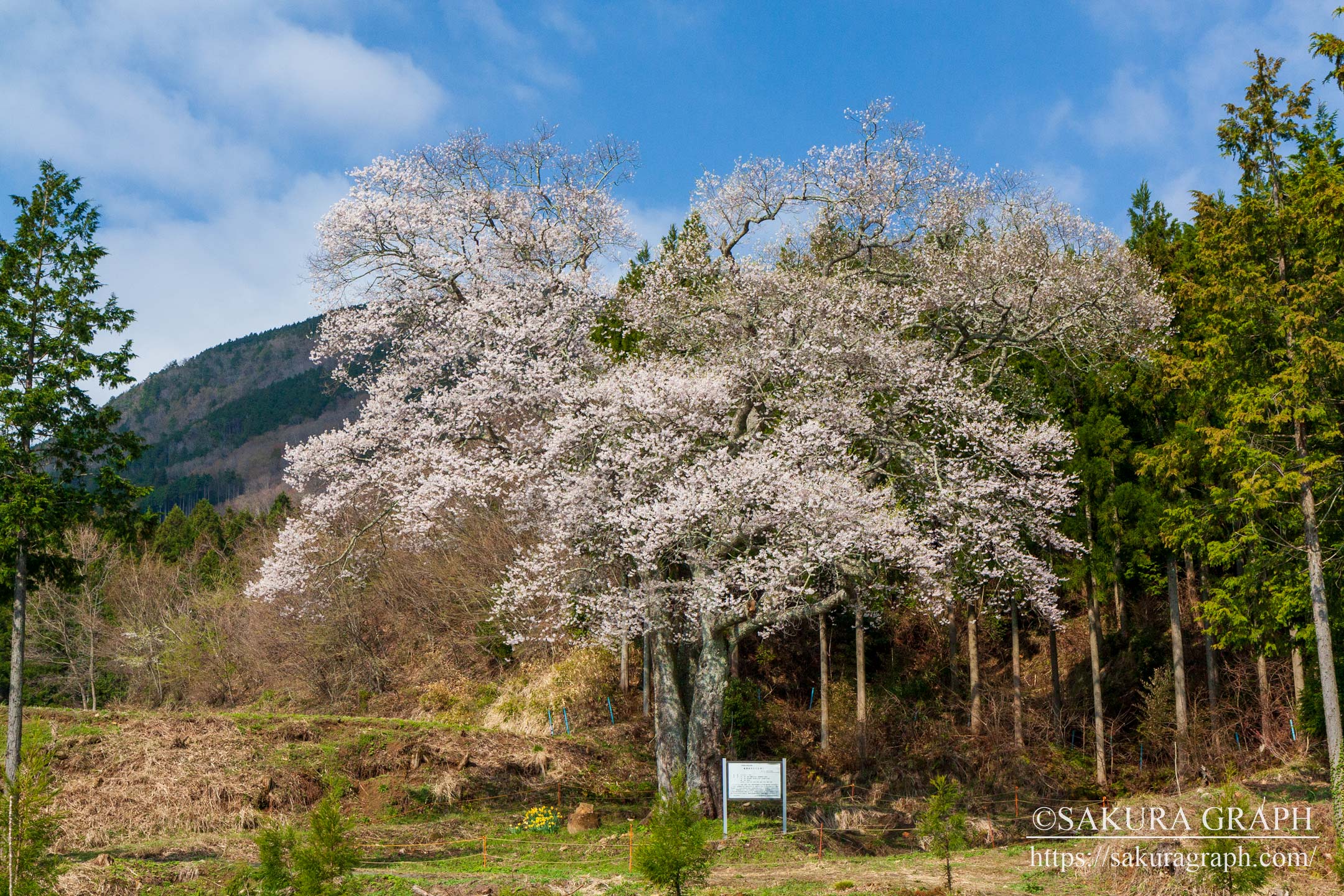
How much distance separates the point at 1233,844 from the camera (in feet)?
30.2

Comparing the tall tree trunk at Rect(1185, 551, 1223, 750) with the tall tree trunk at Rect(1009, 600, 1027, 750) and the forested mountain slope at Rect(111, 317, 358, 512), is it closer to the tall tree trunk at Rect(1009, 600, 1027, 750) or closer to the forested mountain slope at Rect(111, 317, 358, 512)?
the tall tree trunk at Rect(1009, 600, 1027, 750)

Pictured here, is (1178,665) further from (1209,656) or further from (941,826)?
(941,826)

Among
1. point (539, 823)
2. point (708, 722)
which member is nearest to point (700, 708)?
point (708, 722)

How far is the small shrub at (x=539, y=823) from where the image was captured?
17578 millimetres

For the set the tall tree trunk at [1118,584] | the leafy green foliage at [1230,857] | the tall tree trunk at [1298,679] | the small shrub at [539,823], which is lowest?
the small shrub at [539,823]

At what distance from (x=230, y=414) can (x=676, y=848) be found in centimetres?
14407

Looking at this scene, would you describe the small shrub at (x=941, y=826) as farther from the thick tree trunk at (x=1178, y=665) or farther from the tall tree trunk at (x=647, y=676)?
the tall tree trunk at (x=647, y=676)

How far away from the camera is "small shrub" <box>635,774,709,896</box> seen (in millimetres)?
9477

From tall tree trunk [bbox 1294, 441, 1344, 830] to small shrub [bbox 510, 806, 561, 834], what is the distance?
1249 centimetres

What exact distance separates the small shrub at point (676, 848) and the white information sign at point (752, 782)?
5.48 metres

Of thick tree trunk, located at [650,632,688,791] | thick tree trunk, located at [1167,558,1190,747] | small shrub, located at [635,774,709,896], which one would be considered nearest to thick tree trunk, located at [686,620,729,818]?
thick tree trunk, located at [650,632,688,791]

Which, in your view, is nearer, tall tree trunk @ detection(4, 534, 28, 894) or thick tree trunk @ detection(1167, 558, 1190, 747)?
tall tree trunk @ detection(4, 534, 28, 894)

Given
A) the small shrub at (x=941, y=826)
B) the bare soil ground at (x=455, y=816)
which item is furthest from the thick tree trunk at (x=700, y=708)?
the small shrub at (x=941, y=826)

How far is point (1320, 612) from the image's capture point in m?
14.9
